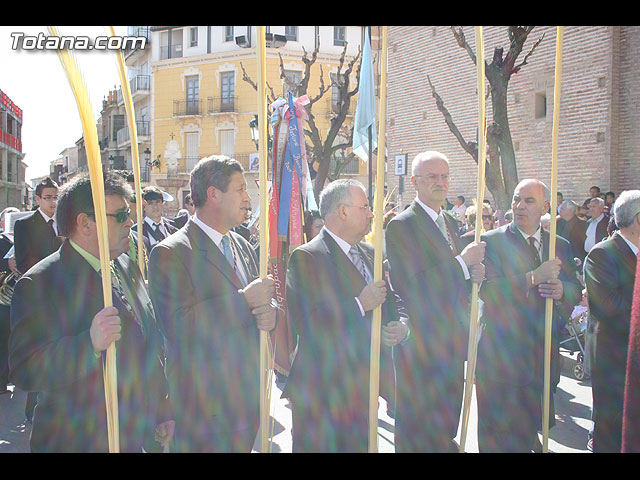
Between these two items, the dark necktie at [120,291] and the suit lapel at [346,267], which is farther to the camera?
the suit lapel at [346,267]

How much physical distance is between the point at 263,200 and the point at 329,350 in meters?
1.02

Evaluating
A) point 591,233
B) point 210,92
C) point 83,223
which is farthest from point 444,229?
point 210,92

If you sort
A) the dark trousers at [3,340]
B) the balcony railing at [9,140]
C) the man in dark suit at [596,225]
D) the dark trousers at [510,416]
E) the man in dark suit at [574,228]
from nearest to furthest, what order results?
the dark trousers at [510,416] → the dark trousers at [3,340] → the man in dark suit at [596,225] → the man in dark suit at [574,228] → the balcony railing at [9,140]

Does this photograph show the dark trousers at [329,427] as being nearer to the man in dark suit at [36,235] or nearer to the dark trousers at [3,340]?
the man in dark suit at [36,235]

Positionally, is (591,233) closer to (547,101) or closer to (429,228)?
(429,228)

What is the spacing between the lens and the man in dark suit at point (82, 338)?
2420 millimetres

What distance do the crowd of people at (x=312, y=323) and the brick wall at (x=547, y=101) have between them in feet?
36.6

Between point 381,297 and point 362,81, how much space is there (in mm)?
2197

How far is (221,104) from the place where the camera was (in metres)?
36.3

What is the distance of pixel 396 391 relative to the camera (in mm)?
3824

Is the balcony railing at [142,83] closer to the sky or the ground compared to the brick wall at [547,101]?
closer to the sky

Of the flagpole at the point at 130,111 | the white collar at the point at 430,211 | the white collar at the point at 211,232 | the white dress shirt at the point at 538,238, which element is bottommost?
the white dress shirt at the point at 538,238

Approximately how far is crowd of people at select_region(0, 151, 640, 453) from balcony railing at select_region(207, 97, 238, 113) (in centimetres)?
3321

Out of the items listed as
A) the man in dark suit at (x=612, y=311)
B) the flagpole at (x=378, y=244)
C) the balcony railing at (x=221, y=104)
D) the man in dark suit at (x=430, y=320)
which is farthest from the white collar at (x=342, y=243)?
the balcony railing at (x=221, y=104)
